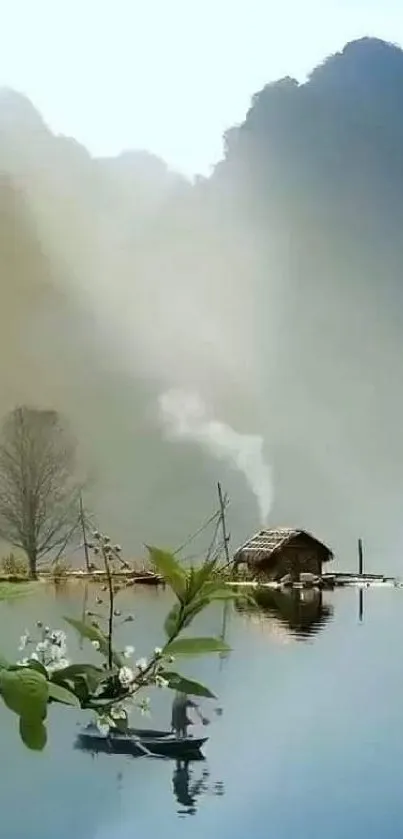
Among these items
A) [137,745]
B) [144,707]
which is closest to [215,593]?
[144,707]

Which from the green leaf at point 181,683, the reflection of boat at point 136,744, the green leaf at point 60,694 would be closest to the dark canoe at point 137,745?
the reflection of boat at point 136,744

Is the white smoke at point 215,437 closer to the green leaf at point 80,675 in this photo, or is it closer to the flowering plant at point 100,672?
the flowering plant at point 100,672

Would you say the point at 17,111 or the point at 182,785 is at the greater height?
the point at 17,111

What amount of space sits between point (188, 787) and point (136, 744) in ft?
0.28

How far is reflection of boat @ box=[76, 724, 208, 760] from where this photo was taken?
1630mm

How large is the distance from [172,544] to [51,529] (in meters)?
0.18

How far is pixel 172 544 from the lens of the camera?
1.81 meters

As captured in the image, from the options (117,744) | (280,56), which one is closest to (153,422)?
(117,744)

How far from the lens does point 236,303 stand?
1.91 meters

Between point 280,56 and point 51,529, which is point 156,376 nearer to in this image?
point 51,529

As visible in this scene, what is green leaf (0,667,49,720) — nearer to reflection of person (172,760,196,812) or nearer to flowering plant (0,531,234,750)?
flowering plant (0,531,234,750)

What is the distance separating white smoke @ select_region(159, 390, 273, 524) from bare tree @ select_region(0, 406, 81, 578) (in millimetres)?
154

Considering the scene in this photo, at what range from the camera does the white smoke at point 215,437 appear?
1.84 m

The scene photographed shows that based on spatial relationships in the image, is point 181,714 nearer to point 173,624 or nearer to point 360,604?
point 360,604
